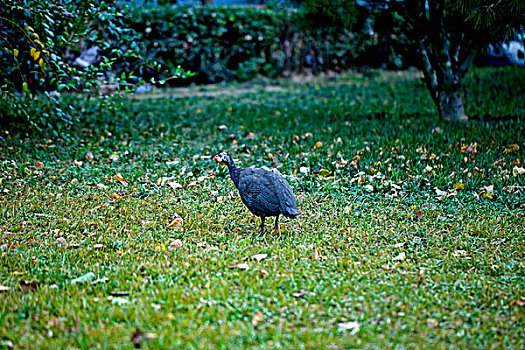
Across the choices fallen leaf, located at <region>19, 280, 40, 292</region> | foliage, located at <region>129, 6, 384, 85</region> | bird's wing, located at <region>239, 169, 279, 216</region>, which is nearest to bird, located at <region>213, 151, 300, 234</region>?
bird's wing, located at <region>239, 169, 279, 216</region>

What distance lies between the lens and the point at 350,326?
271cm

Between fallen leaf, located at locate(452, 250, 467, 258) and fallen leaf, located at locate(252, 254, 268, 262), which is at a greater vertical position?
fallen leaf, located at locate(452, 250, 467, 258)

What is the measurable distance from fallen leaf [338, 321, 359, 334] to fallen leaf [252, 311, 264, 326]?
1.41 feet

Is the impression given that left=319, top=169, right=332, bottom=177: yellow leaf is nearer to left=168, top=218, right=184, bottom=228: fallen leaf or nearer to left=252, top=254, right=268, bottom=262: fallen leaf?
left=168, top=218, right=184, bottom=228: fallen leaf

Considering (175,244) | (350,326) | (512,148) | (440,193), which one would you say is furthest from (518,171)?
(175,244)

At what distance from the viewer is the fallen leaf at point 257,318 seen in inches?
108

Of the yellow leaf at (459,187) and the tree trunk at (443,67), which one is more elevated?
the tree trunk at (443,67)

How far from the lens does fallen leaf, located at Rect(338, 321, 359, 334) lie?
2680 millimetres

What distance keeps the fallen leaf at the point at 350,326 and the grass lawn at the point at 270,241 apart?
1cm

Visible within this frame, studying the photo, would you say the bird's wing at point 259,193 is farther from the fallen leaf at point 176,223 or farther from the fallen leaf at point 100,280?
the fallen leaf at point 100,280

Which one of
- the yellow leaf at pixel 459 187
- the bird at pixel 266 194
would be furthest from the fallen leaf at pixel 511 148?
the bird at pixel 266 194

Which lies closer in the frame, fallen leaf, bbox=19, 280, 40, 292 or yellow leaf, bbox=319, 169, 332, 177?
fallen leaf, bbox=19, 280, 40, 292

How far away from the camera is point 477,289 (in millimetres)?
3164

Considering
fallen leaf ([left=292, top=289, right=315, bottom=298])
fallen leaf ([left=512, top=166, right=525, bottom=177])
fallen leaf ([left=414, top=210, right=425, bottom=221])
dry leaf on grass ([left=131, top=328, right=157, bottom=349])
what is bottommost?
dry leaf on grass ([left=131, top=328, right=157, bottom=349])
